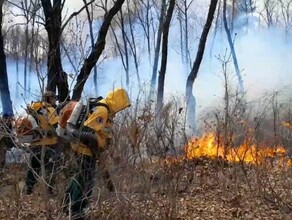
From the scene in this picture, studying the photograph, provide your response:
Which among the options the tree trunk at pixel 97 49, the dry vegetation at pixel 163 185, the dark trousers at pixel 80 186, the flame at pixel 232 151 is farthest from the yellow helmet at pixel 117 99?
the tree trunk at pixel 97 49

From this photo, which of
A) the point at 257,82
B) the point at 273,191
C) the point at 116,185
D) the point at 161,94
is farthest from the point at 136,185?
the point at 257,82

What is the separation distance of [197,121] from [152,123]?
34.2ft

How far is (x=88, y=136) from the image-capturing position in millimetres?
5809

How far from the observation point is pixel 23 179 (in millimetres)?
6234

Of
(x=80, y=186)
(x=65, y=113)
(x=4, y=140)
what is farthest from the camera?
(x=4, y=140)

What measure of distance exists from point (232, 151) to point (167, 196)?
3483 mm

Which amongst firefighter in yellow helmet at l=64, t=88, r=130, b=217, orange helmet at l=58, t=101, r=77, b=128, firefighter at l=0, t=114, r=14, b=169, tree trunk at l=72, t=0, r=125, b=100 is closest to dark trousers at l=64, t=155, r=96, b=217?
firefighter in yellow helmet at l=64, t=88, r=130, b=217

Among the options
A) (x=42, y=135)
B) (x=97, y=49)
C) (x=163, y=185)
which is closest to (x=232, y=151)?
(x=163, y=185)

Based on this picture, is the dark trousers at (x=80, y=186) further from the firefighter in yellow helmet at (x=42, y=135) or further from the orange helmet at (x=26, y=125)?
the orange helmet at (x=26, y=125)

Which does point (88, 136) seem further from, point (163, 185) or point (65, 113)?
point (163, 185)

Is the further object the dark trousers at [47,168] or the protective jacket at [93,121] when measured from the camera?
the protective jacket at [93,121]

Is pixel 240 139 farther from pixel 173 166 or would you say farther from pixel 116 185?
pixel 116 185

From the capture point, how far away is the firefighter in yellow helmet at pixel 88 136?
18.9ft

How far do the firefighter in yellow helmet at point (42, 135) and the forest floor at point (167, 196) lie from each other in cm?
18
